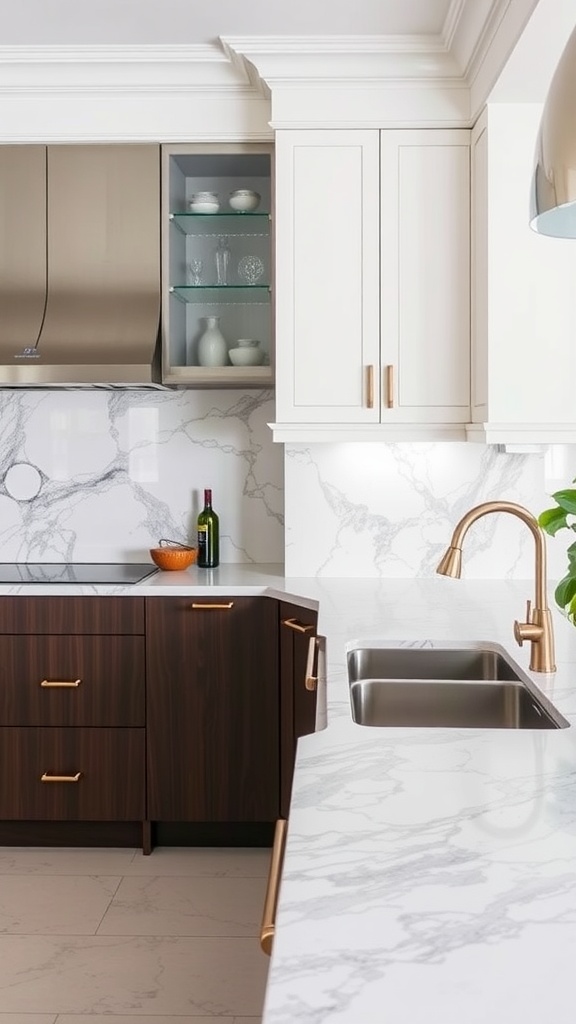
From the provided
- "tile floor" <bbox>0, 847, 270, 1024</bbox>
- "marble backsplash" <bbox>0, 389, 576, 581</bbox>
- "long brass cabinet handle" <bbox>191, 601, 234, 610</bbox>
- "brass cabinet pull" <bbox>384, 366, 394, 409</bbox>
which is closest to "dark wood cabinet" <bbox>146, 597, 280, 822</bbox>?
"long brass cabinet handle" <bbox>191, 601, 234, 610</bbox>

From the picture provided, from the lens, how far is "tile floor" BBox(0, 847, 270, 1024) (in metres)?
2.22

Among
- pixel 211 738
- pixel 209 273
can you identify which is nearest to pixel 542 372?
pixel 209 273

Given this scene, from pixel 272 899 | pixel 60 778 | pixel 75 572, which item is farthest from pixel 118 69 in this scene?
pixel 272 899

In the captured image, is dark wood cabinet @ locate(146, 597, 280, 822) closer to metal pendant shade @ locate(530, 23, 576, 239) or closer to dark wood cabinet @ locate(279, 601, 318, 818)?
dark wood cabinet @ locate(279, 601, 318, 818)

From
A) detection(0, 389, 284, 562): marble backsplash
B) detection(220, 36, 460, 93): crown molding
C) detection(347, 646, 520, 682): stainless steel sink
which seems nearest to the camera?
detection(347, 646, 520, 682): stainless steel sink

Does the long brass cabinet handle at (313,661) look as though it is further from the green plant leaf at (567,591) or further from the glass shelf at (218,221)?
the glass shelf at (218,221)

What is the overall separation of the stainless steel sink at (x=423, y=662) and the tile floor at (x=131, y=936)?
836 millimetres

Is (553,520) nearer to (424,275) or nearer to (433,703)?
(433,703)

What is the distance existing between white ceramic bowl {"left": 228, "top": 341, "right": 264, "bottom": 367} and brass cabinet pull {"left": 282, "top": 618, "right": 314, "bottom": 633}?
0.90 meters

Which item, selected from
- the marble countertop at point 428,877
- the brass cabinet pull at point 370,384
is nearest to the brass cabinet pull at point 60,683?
the brass cabinet pull at point 370,384

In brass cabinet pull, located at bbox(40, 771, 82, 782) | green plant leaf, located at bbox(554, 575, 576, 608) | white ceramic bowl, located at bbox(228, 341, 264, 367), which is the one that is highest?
white ceramic bowl, located at bbox(228, 341, 264, 367)

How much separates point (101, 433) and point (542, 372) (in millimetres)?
1616

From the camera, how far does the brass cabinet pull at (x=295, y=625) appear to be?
2.80 metres

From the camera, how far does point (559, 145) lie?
38.0 inches
